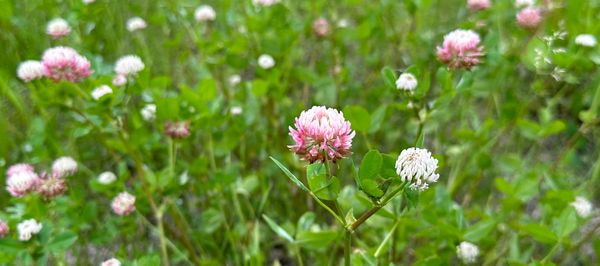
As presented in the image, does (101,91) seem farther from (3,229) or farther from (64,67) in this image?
(3,229)

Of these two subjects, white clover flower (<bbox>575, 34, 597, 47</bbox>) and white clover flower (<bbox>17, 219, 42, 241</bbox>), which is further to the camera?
white clover flower (<bbox>575, 34, 597, 47</bbox>)

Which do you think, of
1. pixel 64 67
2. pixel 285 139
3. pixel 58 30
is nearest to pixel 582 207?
pixel 285 139

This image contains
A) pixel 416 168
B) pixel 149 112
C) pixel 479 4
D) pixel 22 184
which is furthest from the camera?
pixel 479 4

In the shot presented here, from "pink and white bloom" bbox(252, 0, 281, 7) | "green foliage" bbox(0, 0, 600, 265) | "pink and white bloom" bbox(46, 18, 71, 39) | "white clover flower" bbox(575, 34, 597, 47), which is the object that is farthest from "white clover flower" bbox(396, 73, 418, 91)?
"pink and white bloom" bbox(46, 18, 71, 39)

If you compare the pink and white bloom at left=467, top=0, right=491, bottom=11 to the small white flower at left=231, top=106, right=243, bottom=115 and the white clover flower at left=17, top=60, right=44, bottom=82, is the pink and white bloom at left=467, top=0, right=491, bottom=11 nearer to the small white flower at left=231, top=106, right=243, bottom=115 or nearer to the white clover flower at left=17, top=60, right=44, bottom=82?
the small white flower at left=231, top=106, right=243, bottom=115

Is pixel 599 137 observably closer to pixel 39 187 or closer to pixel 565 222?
pixel 565 222

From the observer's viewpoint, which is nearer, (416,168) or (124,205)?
(416,168)
